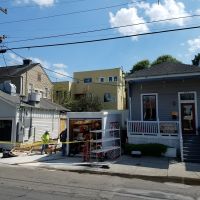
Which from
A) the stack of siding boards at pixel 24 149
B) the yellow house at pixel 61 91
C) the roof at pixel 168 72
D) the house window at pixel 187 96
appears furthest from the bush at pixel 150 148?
the yellow house at pixel 61 91

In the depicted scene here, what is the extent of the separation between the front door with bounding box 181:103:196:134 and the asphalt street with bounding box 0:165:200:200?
31.2ft

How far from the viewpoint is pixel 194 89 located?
20.5 meters

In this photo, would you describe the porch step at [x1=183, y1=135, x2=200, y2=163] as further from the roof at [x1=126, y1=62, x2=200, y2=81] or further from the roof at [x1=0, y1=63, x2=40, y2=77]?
the roof at [x1=0, y1=63, x2=40, y2=77]

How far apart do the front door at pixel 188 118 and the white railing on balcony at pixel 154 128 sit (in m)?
1.88

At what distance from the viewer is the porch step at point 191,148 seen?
17.0 metres

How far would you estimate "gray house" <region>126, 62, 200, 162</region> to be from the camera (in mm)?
19312

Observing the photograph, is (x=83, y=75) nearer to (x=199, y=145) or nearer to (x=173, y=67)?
(x=173, y=67)

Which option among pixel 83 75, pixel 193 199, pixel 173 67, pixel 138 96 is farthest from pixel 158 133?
pixel 83 75

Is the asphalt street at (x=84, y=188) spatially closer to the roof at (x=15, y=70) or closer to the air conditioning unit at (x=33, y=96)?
the air conditioning unit at (x=33, y=96)

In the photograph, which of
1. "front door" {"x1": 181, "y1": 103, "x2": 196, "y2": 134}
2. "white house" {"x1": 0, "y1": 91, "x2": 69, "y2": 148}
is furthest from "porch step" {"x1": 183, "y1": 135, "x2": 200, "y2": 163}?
"white house" {"x1": 0, "y1": 91, "x2": 69, "y2": 148}

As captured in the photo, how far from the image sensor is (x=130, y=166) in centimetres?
1534

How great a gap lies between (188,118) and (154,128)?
2.80m

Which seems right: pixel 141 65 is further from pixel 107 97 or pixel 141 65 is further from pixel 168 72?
pixel 168 72

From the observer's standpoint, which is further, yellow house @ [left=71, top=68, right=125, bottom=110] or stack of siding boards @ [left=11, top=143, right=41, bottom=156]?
yellow house @ [left=71, top=68, right=125, bottom=110]
